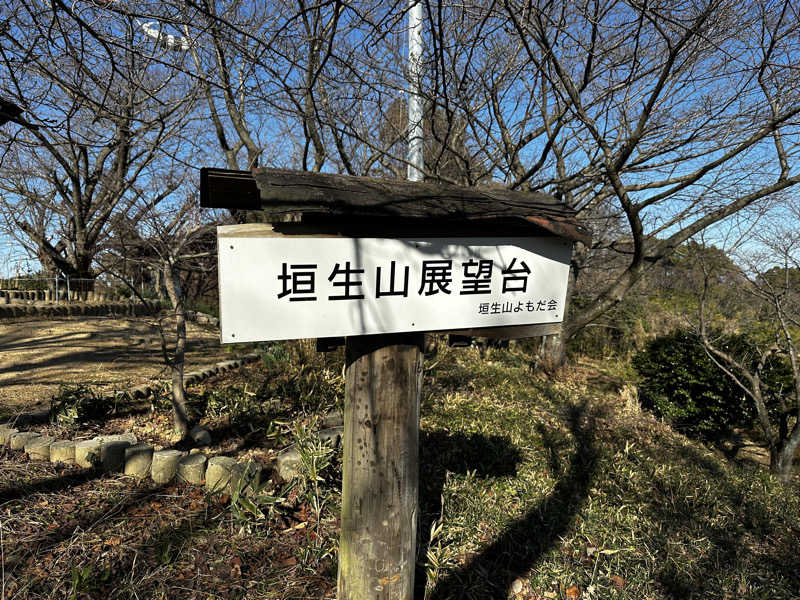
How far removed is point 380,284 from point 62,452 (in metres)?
3.32

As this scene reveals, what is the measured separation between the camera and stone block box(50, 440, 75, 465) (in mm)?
3240

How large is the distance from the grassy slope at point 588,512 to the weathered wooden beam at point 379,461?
0.84 meters

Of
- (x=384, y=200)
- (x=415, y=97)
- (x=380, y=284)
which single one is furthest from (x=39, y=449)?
(x=415, y=97)

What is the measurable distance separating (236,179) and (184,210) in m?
3.65

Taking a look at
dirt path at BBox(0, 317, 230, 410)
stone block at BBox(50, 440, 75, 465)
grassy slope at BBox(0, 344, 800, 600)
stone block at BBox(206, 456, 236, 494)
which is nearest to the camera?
grassy slope at BBox(0, 344, 800, 600)

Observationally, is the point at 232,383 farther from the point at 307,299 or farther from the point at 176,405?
the point at 307,299

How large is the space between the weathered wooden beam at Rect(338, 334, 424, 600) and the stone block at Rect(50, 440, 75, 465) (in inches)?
111

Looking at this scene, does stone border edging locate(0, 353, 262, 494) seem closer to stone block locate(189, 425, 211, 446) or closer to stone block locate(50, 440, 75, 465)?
stone block locate(50, 440, 75, 465)

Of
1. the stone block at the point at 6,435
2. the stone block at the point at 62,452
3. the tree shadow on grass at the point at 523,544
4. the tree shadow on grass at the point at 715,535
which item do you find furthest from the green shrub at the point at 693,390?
the stone block at the point at 6,435

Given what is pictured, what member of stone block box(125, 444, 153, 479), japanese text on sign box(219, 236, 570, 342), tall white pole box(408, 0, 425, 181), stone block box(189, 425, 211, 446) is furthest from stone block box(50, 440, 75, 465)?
tall white pole box(408, 0, 425, 181)

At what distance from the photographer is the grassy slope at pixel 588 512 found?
2459mm

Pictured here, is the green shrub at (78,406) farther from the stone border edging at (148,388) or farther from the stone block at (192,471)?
the stone block at (192,471)

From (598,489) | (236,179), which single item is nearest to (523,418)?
(598,489)

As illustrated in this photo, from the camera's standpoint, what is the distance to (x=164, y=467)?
9.92 feet
